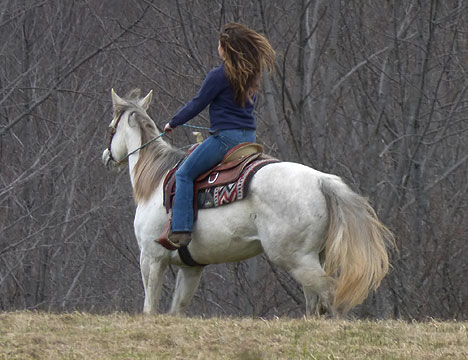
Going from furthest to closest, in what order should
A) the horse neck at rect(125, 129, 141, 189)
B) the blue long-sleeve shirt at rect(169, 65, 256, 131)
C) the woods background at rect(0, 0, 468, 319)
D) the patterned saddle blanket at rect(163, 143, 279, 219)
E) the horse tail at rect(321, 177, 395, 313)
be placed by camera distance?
the woods background at rect(0, 0, 468, 319) < the horse neck at rect(125, 129, 141, 189) < the blue long-sleeve shirt at rect(169, 65, 256, 131) < the patterned saddle blanket at rect(163, 143, 279, 219) < the horse tail at rect(321, 177, 395, 313)

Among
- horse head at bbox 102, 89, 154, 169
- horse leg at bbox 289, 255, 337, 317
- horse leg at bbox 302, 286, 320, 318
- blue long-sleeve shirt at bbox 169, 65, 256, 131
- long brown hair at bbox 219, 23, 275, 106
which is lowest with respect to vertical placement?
horse leg at bbox 302, 286, 320, 318

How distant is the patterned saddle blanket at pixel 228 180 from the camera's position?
8.05 metres

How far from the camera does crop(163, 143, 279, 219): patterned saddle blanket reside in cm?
805

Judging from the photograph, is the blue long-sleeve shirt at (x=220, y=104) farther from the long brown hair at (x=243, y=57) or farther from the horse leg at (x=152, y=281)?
the horse leg at (x=152, y=281)

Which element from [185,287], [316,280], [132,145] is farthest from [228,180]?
[132,145]

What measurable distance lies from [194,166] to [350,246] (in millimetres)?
1607

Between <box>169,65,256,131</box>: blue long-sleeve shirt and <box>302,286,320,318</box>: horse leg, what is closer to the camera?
<box>302,286,320,318</box>: horse leg

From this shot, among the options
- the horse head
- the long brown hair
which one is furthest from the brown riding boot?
the horse head

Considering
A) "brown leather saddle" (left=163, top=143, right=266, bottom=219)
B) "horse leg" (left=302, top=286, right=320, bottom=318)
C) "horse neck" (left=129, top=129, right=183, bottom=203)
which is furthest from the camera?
"horse neck" (left=129, top=129, right=183, bottom=203)

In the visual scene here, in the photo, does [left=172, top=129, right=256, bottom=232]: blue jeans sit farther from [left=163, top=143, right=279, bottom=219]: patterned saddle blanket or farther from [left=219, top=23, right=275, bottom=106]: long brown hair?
[left=219, top=23, right=275, bottom=106]: long brown hair

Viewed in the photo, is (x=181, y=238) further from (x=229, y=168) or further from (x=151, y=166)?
(x=151, y=166)

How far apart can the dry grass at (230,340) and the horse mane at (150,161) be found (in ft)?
7.02

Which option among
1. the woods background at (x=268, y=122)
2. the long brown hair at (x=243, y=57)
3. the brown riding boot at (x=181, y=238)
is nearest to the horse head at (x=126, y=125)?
the brown riding boot at (x=181, y=238)

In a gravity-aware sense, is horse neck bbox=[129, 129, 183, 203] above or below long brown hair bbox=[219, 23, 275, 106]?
below
